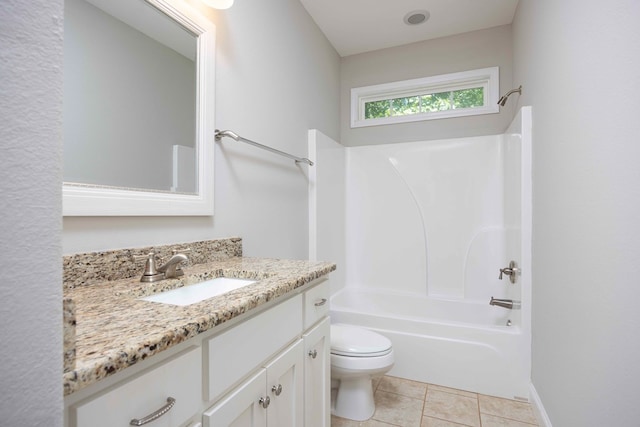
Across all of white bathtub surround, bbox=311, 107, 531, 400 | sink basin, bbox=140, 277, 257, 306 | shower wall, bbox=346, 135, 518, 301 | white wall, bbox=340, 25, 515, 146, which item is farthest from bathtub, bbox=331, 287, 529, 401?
white wall, bbox=340, 25, 515, 146

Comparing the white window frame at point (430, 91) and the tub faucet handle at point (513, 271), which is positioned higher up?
the white window frame at point (430, 91)

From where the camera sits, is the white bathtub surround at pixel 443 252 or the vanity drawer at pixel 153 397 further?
the white bathtub surround at pixel 443 252

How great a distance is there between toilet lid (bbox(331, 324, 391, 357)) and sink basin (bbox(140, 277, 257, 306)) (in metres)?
0.82

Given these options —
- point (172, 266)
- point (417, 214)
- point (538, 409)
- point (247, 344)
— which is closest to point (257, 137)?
point (172, 266)

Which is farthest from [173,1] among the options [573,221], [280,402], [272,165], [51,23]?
[573,221]

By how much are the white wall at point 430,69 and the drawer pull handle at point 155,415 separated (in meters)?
2.79

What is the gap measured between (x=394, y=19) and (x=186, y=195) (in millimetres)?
2227

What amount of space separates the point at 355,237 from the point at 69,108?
8.20ft

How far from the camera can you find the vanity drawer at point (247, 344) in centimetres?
77

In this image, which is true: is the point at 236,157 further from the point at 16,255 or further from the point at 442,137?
the point at 442,137

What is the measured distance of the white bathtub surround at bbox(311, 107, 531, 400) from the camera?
2.04 m

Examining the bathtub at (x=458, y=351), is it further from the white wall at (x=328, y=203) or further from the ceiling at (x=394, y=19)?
the ceiling at (x=394, y=19)

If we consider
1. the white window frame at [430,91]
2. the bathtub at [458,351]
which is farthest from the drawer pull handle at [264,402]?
the white window frame at [430,91]

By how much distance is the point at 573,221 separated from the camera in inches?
51.7
